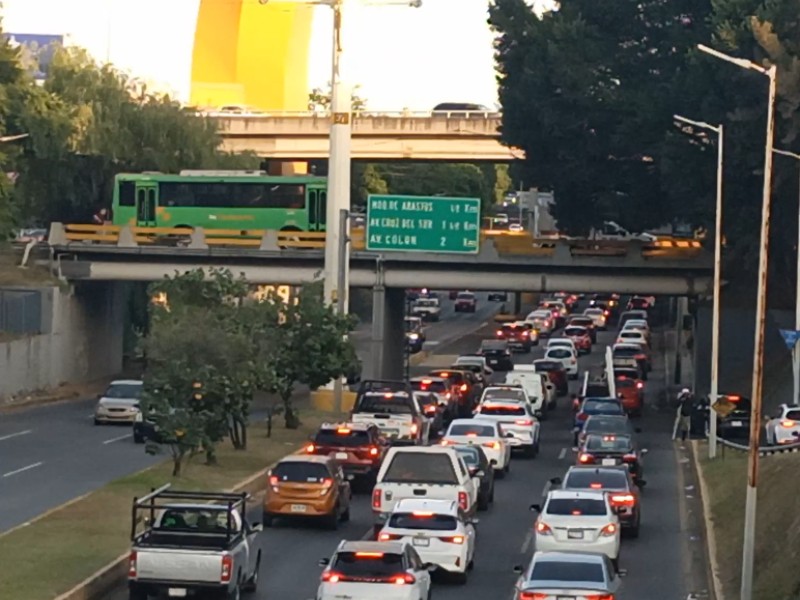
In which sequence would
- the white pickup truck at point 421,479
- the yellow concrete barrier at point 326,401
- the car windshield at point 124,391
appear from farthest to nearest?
the yellow concrete barrier at point 326,401
the car windshield at point 124,391
the white pickup truck at point 421,479

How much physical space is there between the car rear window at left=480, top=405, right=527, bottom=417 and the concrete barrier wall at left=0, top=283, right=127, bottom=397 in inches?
784

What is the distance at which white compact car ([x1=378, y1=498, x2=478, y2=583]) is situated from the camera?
27.4m

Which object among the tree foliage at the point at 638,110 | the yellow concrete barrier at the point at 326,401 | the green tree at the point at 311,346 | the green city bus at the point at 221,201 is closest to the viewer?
the green tree at the point at 311,346

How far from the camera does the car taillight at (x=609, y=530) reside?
29062mm

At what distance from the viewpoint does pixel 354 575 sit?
23.0 meters

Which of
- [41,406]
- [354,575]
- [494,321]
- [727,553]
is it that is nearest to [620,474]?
[727,553]

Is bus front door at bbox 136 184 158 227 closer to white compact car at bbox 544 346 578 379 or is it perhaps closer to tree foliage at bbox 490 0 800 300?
tree foliage at bbox 490 0 800 300

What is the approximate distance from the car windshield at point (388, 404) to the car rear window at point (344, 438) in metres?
7.34

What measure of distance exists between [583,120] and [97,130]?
2092 centimetres

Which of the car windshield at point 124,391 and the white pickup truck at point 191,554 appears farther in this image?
the car windshield at point 124,391

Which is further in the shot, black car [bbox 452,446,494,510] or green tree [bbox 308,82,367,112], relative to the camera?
green tree [bbox 308,82,367,112]

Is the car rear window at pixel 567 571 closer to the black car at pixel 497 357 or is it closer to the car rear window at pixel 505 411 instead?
the car rear window at pixel 505 411

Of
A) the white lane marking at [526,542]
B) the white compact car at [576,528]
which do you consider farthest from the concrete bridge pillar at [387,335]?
the white compact car at [576,528]

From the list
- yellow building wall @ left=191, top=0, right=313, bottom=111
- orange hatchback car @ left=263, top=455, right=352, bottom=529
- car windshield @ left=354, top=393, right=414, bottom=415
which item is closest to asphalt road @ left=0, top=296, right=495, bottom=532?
orange hatchback car @ left=263, top=455, right=352, bottom=529
